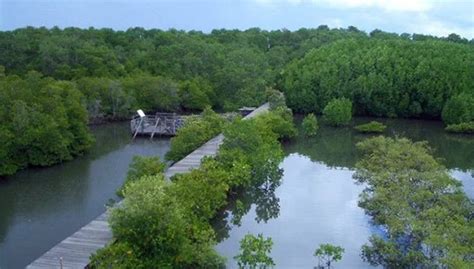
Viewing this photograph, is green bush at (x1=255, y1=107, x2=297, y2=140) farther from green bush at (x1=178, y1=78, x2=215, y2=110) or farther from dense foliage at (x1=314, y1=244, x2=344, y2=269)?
dense foliage at (x1=314, y1=244, x2=344, y2=269)

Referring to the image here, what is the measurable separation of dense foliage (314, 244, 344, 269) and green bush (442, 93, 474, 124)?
24.9 meters

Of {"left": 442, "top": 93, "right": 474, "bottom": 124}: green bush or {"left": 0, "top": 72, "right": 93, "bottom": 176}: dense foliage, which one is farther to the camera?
{"left": 442, "top": 93, "right": 474, "bottom": 124}: green bush

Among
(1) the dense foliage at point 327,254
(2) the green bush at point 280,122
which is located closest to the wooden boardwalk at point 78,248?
(1) the dense foliage at point 327,254

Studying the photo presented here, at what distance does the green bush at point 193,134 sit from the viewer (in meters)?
27.5

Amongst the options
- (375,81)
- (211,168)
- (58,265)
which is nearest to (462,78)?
(375,81)

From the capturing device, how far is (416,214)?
704 inches

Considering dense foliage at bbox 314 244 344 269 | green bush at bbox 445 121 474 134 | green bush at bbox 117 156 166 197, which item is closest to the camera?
dense foliage at bbox 314 244 344 269

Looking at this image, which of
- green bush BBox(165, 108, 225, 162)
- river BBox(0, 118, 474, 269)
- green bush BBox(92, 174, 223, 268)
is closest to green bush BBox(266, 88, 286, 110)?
river BBox(0, 118, 474, 269)

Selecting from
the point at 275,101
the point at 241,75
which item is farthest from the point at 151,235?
the point at 241,75

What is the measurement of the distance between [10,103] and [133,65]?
22516 millimetres

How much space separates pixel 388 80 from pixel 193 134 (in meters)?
22.3

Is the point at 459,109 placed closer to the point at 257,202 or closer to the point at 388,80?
the point at 388,80

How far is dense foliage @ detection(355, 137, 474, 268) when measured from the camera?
50.2 ft

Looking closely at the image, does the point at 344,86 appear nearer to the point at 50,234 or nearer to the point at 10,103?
the point at 10,103
